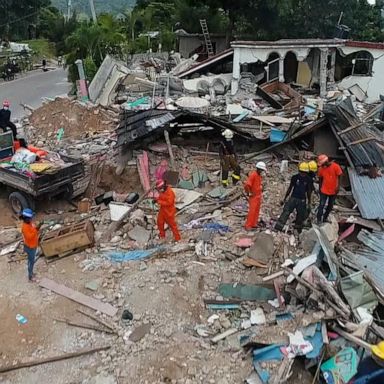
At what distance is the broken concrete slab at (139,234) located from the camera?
31.7 feet

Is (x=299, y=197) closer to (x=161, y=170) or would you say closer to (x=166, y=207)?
(x=166, y=207)

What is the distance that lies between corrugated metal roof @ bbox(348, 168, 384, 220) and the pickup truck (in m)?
6.34

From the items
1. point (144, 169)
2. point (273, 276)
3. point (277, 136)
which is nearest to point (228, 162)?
point (144, 169)

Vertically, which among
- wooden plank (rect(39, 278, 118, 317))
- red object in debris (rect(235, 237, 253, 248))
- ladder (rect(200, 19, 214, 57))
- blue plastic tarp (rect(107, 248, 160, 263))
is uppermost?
ladder (rect(200, 19, 214, 57))

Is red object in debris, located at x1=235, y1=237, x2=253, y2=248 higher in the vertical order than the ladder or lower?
lower

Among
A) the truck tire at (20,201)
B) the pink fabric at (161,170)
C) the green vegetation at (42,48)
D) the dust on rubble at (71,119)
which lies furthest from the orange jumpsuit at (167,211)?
the green vegetation at (42,48)

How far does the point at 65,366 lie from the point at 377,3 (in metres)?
31.3

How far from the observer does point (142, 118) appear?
13281mm

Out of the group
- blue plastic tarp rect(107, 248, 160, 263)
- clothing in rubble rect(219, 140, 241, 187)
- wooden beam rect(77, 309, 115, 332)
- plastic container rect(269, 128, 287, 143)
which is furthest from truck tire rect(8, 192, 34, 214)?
plastic container rect(269, 128, 287, 143)

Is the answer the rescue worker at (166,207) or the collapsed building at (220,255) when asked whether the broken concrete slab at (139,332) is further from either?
the rescue worker at (166,207)

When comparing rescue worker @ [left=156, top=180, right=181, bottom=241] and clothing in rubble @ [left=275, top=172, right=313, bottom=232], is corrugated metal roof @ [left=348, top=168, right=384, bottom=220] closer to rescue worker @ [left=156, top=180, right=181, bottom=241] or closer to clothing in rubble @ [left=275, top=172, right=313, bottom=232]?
clothing in rubble @ [left=275, top=172, right=313, bottom=232]

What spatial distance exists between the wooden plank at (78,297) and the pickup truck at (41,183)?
3062 mm

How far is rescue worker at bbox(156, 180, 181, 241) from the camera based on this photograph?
9008mm

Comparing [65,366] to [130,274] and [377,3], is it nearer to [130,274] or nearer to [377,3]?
[130,274]
